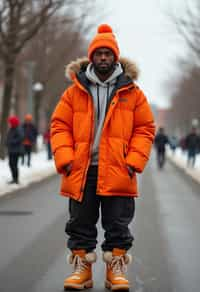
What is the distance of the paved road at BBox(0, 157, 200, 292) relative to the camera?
20.1 ft

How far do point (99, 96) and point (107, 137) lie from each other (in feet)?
1.10

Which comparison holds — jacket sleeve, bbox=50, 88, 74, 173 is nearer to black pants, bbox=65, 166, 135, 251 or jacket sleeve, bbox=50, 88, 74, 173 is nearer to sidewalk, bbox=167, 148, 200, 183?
black pants, bbox=65, 166, 135, 251

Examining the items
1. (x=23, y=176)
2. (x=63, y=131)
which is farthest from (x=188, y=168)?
(x=63, y=131)

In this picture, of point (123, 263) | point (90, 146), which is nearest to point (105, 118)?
point (90, 146)

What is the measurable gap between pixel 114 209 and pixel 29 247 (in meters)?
2.81

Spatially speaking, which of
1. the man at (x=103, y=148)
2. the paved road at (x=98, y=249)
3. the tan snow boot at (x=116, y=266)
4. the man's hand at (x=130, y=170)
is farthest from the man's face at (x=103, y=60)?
the paved road at (x=98, y=249)

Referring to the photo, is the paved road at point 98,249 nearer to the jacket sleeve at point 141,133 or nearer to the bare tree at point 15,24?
the jacket sleeve at point 141,133

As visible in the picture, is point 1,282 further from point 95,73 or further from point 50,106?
point 50,106

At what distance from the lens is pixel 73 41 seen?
36.2 metres

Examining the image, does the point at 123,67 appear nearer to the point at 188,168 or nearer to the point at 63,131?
the point at 63,131

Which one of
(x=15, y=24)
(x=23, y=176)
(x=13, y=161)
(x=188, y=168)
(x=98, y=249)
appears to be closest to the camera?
(x=98, y=249)

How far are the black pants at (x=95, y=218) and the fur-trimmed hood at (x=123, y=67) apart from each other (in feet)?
2.60

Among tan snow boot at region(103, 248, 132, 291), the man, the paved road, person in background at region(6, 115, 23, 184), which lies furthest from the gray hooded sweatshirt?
person in background at region(6, 115, 23, 184)

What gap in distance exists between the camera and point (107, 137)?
18.0ft
